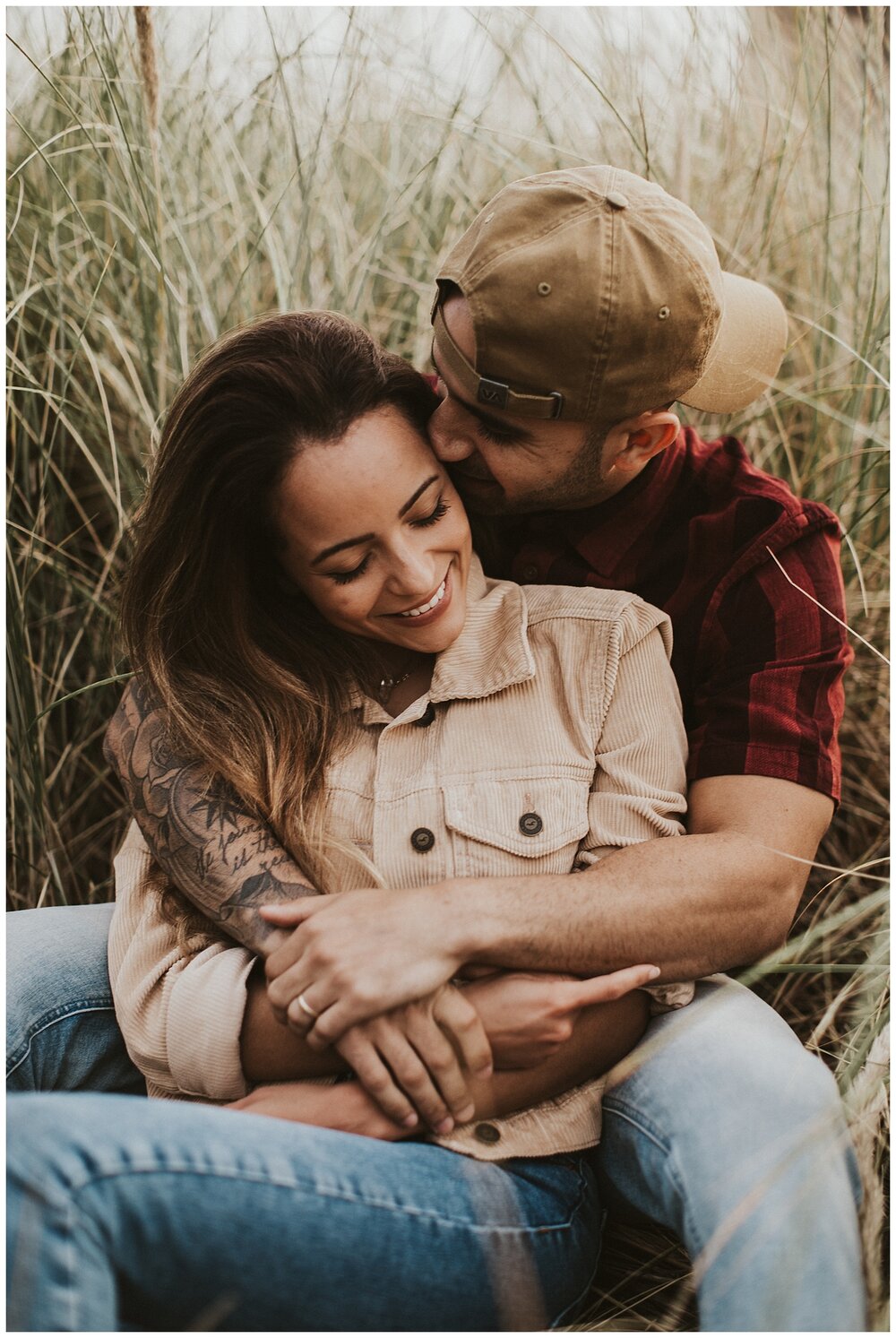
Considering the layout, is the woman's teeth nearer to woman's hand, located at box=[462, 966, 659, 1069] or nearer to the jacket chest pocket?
the jacket chest pocket

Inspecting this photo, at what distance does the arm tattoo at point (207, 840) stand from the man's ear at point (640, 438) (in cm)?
87

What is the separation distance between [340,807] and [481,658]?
35 centimetres

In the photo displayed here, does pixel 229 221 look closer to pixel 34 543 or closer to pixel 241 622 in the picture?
pixel 34 543

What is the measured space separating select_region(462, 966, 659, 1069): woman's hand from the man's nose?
0.85 meters

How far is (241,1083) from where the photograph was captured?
164 centimetres

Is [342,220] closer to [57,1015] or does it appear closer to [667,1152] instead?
[57,1015]

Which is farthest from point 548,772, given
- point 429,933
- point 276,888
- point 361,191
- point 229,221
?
point 361,191

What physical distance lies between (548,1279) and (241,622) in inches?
45.4

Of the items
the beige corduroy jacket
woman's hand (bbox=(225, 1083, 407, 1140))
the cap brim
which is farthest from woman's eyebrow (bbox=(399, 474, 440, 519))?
woman's hand (bbox=(225, 1083, 407, 1140))

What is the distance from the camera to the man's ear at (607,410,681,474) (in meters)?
1.79

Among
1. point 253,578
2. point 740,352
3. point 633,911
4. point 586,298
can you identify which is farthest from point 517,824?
point 740,352

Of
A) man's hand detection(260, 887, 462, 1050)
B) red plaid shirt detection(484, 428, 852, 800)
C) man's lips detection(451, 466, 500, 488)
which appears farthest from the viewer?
man's lips detection(451, 466, 500, 488)

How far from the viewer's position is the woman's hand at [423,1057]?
153 cm

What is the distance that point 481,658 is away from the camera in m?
1.85
